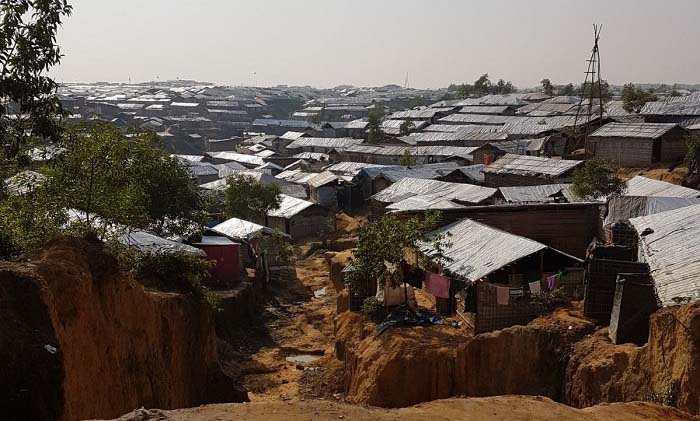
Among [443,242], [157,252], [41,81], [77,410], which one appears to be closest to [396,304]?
[443,242]

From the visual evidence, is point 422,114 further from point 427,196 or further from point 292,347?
point 292,347

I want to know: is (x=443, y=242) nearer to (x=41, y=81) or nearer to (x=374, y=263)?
(x=374, y=263)

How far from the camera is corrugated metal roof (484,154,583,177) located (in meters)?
33.4

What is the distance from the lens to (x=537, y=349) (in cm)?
1338

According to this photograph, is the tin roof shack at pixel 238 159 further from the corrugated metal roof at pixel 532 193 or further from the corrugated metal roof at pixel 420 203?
the corrugated metal roof at pixel 532 193

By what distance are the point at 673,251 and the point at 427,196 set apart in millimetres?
17823

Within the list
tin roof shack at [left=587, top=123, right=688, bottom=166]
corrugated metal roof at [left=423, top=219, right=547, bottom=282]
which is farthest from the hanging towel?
tin roof shack at [left=587, top=123, right=688, bottom=166]

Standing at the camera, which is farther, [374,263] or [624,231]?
[624,231]

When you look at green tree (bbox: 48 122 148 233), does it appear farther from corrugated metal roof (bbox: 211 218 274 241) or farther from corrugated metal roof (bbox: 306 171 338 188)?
corrugated metal roof (bbox: 306 171 338 188)

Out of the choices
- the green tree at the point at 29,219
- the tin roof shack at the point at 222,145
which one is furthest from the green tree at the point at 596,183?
the tin roof shack at the point at 222,145

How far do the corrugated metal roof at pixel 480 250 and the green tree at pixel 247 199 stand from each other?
624 inches

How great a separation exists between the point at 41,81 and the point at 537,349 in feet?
34.6

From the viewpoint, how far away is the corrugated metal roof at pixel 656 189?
2333 centimetres

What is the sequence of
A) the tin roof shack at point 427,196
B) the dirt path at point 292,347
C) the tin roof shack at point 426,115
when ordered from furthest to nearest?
the tin roof shack at point 426,115
the tin roof shack at point 427,196
the dirt path at point 292,347
